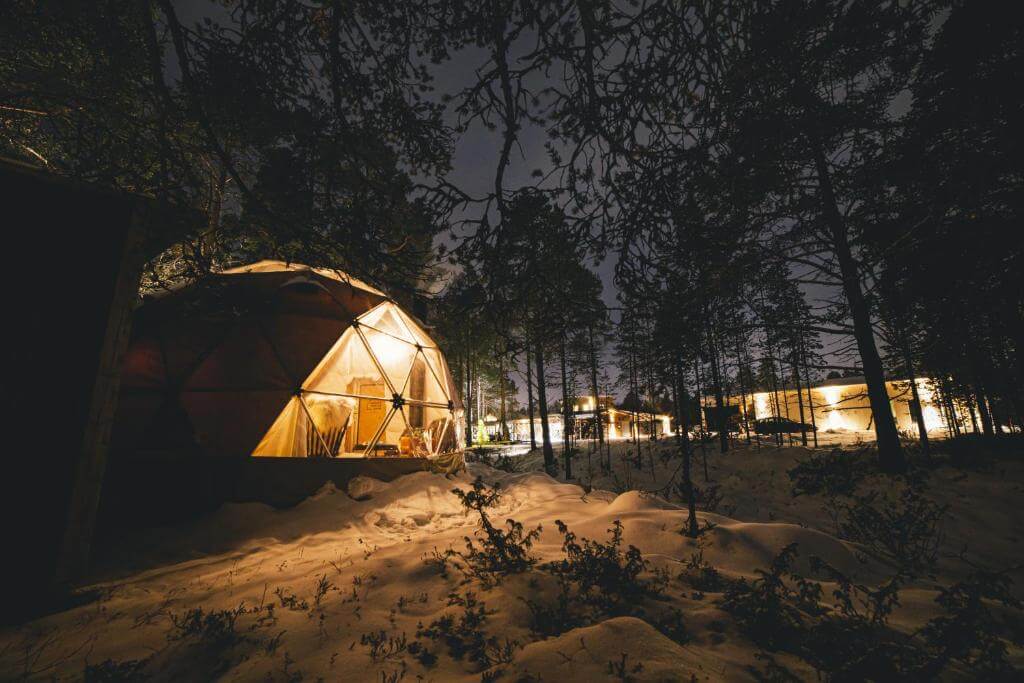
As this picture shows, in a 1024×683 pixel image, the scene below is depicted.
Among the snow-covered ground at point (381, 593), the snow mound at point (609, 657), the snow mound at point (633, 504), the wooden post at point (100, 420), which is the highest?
the wooden post at point (100, 420)

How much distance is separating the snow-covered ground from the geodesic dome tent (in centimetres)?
151

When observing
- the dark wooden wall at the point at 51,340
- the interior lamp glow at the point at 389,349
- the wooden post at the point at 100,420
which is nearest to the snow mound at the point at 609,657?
the wooden post at the point at 100,420

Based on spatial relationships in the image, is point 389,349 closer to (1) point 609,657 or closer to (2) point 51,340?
(2) point 51,340

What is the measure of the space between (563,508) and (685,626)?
13.4 feet

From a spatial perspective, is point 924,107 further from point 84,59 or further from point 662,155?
point 84,59

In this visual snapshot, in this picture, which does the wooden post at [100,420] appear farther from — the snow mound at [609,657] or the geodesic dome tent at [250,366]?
the snow mound at [609,657]

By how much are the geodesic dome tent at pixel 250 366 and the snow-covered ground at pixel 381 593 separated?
1514 millimetres

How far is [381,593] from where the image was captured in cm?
387

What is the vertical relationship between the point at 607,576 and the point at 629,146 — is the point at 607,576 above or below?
below

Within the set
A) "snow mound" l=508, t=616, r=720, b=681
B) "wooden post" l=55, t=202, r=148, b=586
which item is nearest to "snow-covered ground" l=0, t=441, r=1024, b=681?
"snow mound" l=508, t=616, r=720, b=681

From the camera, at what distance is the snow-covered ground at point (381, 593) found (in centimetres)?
260

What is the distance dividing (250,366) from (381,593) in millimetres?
6028

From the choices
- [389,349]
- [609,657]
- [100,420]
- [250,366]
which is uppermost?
[389,349]

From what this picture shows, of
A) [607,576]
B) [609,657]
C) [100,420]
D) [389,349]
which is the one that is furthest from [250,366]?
[609,657]
